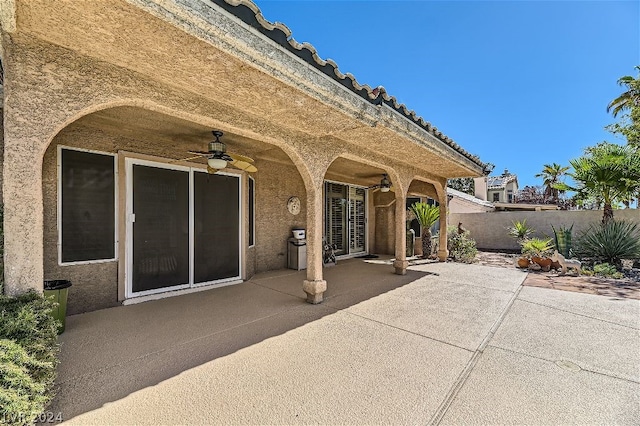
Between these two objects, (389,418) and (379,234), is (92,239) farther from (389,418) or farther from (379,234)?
(379,234)

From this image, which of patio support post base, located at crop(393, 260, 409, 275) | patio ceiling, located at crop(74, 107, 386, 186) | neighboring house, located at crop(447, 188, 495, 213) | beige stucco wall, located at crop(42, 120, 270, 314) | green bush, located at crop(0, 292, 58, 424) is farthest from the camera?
neighboring house, located at crop(447, 188, 495, 213)

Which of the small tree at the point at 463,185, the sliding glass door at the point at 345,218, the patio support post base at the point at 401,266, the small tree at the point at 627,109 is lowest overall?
the patio support post base at the point at 401,266

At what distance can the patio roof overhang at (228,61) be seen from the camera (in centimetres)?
200

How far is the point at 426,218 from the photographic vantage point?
1023 centimetres

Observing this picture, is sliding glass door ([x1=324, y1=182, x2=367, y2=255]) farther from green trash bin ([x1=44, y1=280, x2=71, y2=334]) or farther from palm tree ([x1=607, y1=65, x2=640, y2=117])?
palm tree ([x1=607, y1=65, x2=640, y2=117])

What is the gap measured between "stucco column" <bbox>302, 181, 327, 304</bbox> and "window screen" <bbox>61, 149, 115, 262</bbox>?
3.56 meters

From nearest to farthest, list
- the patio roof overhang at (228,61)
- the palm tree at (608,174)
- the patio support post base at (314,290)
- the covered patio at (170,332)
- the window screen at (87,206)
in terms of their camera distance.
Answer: the patio roof overhang at (228,61) < the covered patio at (170,332) < the window screen at (87,206) < the patio support post base at (314,290) < the palm tree at (608,174)

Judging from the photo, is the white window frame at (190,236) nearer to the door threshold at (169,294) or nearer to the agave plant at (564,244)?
the door threshold at (169,294)

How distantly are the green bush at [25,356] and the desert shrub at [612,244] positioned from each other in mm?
12721

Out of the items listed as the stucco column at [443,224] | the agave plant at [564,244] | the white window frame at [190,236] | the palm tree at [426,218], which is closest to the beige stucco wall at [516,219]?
the agave plant at [564,244]

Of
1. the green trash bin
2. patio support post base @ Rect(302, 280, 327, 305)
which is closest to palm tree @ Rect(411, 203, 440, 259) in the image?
patio support post base @ Rect(302, 280, 327, 305)

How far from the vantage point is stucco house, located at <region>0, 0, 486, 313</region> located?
2229mm

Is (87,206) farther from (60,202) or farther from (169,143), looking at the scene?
(169,143)

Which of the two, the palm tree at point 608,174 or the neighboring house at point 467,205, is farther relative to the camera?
the neighboring house at point 467,205
